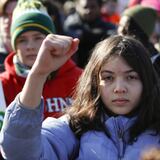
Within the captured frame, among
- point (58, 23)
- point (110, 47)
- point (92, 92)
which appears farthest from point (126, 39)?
point (58, 23)

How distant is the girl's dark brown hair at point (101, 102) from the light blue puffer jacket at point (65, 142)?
40 mm

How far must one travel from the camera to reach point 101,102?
354 cm

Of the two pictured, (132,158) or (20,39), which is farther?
(20,39)

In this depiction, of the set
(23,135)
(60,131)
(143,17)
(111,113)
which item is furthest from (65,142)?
(143,17)

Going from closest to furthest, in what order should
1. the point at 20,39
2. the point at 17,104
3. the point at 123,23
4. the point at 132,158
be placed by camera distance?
the point at 17,104 < the point at 132,158 < the point at 20,39 < the point at 123,23

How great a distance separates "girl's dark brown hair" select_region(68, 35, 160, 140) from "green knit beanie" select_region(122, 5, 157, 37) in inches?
111

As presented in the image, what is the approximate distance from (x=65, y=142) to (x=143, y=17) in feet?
10.9

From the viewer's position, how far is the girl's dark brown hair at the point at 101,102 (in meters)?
3.46

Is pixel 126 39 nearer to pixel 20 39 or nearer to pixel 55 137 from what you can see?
pixel 55 137

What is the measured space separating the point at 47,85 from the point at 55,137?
156 cm

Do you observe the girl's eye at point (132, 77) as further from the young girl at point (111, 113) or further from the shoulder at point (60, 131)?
the shoulder at point (60, 131)

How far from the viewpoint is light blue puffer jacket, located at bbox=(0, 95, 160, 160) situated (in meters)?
3.02

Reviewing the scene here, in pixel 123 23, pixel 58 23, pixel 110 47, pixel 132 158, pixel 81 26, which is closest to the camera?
pixel 132 158

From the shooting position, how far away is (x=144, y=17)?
657 cm
